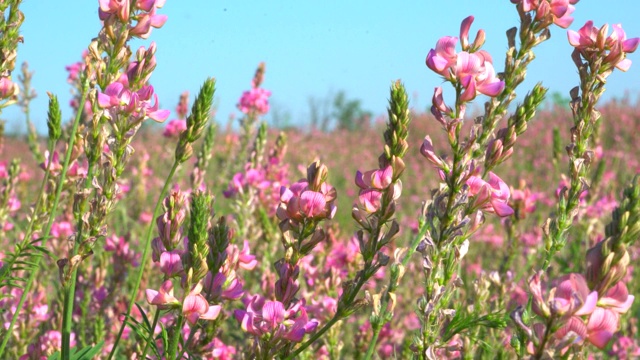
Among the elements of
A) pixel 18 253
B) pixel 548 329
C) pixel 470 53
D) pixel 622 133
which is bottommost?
pixel 548 329

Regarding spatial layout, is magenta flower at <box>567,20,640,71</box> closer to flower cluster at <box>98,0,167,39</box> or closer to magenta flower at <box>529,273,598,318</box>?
magenta flower at <box>529,273,598,318</box>

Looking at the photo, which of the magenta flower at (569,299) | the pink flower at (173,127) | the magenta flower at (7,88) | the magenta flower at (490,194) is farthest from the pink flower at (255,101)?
the magenta flower at (569,299)

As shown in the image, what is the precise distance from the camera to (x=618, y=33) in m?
1.62

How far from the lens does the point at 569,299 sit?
95 cm

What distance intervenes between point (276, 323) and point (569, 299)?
25.0 inches

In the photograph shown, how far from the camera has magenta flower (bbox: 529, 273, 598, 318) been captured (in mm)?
920

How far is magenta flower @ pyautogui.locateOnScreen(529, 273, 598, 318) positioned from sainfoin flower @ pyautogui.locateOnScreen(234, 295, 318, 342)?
1.79 ft

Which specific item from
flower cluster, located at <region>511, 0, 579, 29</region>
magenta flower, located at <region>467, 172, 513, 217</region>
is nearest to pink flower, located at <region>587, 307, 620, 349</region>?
magenta flower, located at <region>467, 172, 513, 217</region>

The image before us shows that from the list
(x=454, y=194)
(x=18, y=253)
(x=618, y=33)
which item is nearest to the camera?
(x=454, y=194)

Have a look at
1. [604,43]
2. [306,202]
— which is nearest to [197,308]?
[306,202]

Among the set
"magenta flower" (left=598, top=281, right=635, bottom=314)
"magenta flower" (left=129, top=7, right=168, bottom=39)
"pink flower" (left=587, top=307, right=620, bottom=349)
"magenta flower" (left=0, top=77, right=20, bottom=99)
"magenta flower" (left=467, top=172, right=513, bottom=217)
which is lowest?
"pink flower" (left=587, top=307, right=620, bottom=349)

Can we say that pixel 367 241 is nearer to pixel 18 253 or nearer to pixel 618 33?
pixel 618 33

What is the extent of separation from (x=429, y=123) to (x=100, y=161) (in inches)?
688

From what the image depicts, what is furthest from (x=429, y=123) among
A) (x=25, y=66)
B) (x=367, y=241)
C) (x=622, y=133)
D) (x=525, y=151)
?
(x=367, y=241)
